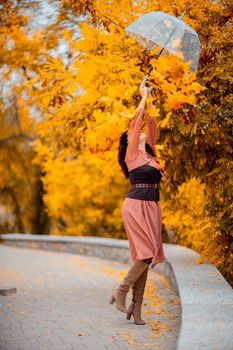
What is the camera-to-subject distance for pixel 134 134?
22.0 ft

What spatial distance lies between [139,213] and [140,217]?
0.14ft

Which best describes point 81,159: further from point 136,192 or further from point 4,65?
point 136,192

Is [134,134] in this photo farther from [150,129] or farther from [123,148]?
[150,129]

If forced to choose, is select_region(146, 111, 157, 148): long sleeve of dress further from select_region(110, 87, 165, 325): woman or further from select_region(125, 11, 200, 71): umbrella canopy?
select_region(125, 11, 200, 71): umbrella canopy

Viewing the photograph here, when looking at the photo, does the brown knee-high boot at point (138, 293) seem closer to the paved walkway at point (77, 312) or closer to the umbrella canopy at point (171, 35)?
the paved walkway at point (77, 312)

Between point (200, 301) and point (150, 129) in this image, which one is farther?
point (150, 129)

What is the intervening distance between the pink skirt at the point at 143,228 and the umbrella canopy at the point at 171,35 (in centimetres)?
149

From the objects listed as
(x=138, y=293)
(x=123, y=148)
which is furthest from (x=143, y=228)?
(x=123, y=148)

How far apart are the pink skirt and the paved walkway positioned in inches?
29.0

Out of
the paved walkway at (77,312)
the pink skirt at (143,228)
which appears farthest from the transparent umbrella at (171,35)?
the paved walkway at (77,312)

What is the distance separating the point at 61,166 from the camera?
→ 58.9 ft

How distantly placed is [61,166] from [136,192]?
11.3 metres

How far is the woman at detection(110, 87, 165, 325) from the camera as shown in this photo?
671cm

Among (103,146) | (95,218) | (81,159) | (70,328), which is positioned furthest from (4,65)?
(70,328)
